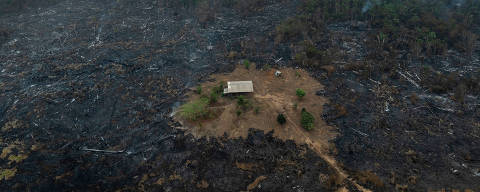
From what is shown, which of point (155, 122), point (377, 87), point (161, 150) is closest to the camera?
point (161, 150)

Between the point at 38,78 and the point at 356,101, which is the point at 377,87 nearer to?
the point at 356,101

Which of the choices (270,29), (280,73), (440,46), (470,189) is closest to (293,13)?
(270,29)

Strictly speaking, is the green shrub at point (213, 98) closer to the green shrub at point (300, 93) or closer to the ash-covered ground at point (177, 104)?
the ash-covered ground at point (177, 104)

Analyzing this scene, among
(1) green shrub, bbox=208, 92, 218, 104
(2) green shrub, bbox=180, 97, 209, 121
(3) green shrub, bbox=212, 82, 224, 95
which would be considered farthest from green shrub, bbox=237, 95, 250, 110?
(2) green shrub, bbox=180, 97, 209, 121

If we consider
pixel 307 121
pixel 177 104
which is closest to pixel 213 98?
pixel 177 104

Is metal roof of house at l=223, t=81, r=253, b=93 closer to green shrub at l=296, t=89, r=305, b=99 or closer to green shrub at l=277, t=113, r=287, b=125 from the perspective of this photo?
green shrub at l=296, t=89, r=305, b=99

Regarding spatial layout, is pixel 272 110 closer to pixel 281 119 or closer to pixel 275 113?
pixel 275 113

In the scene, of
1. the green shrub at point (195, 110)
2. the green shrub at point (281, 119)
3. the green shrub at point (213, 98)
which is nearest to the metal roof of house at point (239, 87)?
the green shrub at point (213, 98)
